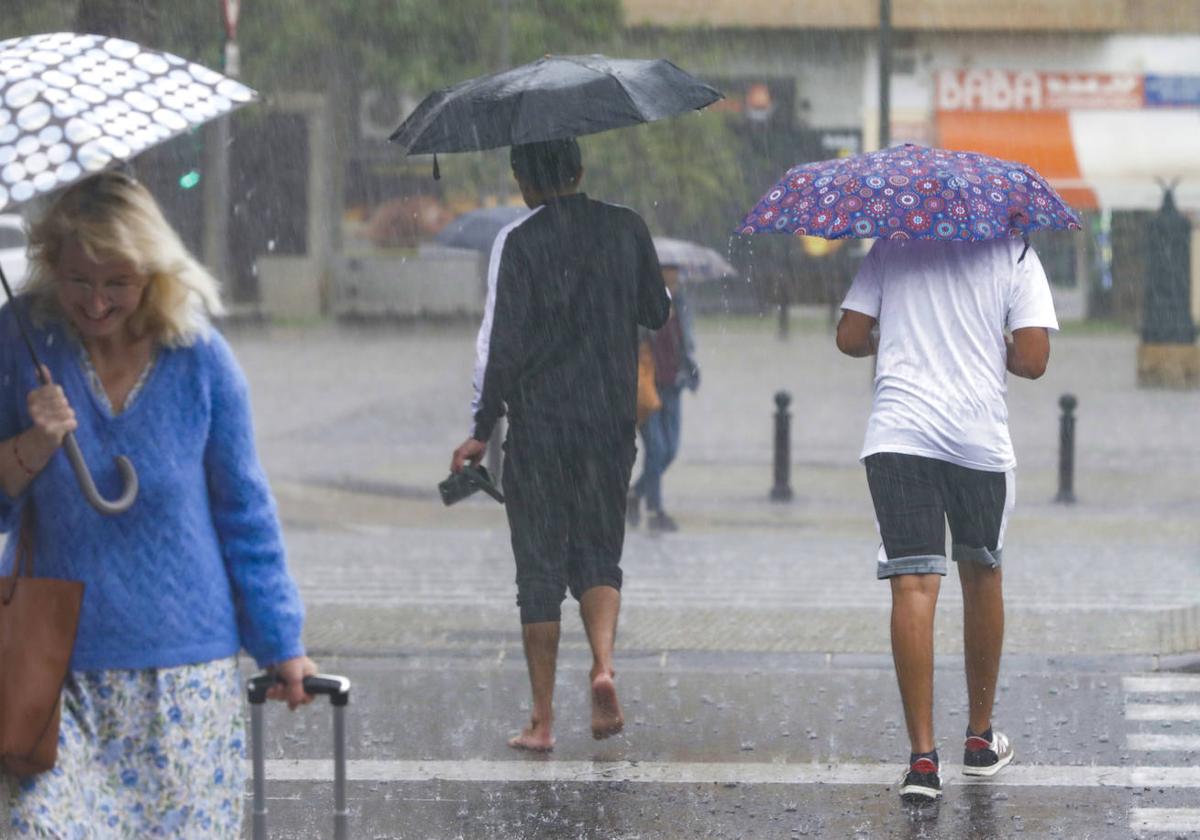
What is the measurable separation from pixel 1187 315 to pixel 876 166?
1730 cm

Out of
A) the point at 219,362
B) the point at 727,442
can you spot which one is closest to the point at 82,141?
the point at 219,362

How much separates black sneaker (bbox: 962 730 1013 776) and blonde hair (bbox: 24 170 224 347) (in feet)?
10.4

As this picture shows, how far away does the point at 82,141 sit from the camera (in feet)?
10.5

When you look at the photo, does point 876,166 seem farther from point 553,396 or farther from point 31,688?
point 31,688

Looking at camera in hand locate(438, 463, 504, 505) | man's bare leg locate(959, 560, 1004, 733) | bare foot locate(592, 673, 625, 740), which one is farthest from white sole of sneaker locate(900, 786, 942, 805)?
camera in hand locate(438, 463, 504, 505)

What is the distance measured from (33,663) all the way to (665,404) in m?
9.09

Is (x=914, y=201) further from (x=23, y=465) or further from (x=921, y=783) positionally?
(x=23, y=465)

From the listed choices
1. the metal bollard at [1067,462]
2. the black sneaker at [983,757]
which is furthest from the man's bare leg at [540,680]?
the metal bollard at [1067,462]

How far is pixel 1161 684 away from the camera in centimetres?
707

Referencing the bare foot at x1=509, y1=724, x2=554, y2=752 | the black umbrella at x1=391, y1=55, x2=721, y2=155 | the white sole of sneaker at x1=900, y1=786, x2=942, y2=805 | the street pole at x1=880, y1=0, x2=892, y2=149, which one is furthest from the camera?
the street pole at x1=880, y1=0, x2=892, y2=149

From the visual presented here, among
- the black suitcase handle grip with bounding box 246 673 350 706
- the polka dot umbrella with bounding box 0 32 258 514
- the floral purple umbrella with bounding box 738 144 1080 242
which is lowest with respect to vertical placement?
the black suitcase handle grip with bounding box 246 673 350 706

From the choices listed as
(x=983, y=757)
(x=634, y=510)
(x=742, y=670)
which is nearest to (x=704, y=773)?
(x=983, y=757)

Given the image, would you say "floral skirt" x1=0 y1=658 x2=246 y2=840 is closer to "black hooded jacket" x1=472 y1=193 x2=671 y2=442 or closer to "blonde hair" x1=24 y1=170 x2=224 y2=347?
"blonde hair" x1=24 y1=170 x2=224 y2=347

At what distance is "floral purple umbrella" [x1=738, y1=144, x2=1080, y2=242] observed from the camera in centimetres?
529
